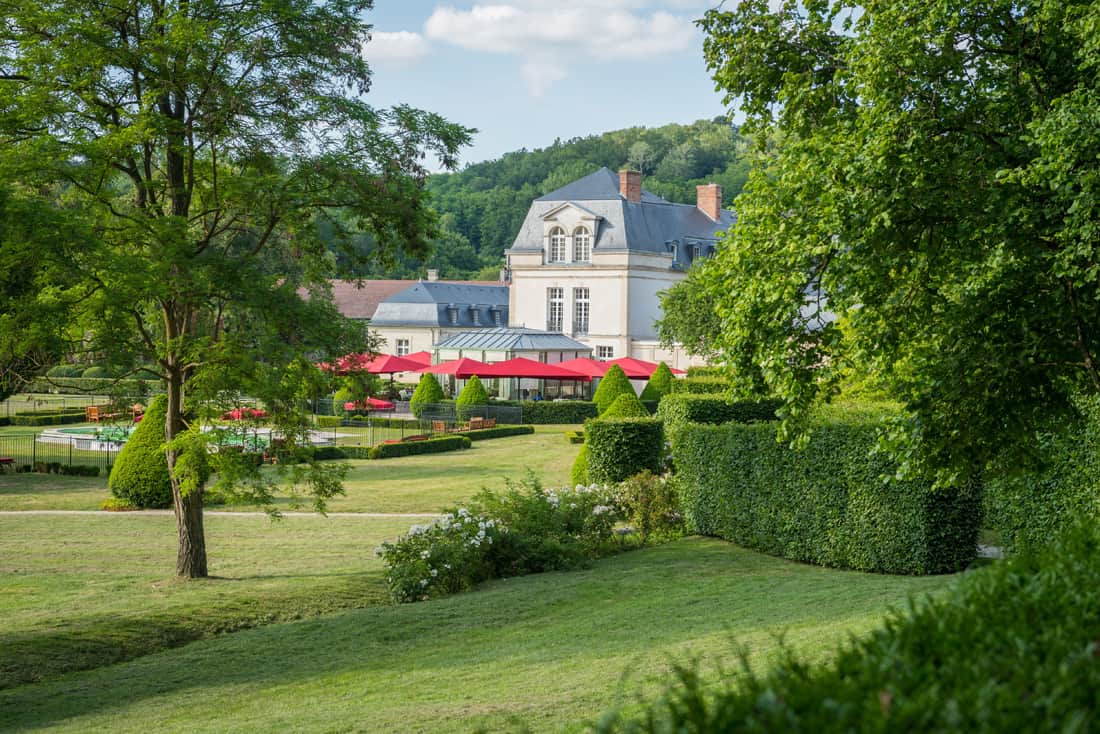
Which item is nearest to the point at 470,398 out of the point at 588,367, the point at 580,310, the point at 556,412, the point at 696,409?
the point at 556,412

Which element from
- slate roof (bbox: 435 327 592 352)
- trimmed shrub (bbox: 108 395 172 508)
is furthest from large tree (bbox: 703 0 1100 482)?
slate roof (bbox: 435 327 592 352)

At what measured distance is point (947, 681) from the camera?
9.02 ft

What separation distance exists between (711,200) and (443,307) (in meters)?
18.6

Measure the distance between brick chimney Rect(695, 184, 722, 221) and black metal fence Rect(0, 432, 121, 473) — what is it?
42.8 metres

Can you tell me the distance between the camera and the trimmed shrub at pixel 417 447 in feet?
→ 105

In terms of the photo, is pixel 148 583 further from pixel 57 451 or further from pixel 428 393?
pixel 428 393

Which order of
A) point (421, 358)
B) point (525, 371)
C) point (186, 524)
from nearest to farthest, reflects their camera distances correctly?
1. point (186, 524)
2. point (525, 371)
3. point (421, 358)

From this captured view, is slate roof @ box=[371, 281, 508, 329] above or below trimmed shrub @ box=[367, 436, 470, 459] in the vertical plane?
above

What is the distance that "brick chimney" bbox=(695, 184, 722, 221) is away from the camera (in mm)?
65250

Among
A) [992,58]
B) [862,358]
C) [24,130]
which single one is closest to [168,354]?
[24,130]

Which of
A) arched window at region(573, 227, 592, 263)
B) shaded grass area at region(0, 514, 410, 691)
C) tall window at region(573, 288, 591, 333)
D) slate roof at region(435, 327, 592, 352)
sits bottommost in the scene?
shaded grass area at region(0, 514, 410, 691)

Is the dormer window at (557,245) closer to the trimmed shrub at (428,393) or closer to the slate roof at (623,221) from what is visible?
the slate roof at (623,221)

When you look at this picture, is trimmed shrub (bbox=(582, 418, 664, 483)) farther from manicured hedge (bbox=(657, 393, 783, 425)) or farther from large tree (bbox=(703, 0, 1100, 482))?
large tree (bbox=(703, 0, 1100, 482))

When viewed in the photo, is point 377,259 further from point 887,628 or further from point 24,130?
point 887,628
